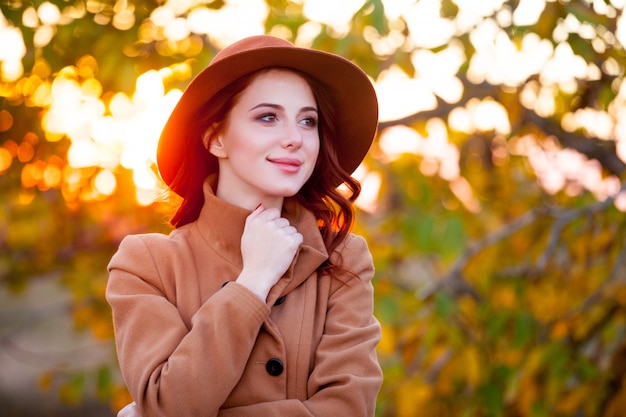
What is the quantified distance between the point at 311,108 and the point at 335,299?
405 millimetres

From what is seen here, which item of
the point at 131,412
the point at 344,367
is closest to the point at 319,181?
the point at 344,367

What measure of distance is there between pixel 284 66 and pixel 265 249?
389 millimetres

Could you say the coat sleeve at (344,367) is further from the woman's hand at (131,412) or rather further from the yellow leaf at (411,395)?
the yellow leaf at (411,395)

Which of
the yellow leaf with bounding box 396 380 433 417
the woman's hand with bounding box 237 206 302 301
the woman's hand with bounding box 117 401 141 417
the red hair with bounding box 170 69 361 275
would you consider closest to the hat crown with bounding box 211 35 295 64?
the red hair with bounding box 170 69 361 275

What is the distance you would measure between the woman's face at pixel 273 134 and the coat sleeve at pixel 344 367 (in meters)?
0.25

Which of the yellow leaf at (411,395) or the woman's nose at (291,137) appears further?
the yellow leaf at (411,395)

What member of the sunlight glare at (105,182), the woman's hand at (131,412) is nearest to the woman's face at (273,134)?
the woman's hand at (131,412)

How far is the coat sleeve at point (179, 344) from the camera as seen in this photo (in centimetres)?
156

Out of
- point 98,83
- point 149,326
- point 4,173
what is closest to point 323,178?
point 149,326

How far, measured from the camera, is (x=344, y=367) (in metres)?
1.70

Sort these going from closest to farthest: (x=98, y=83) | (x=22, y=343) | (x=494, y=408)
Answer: (x=98, y=83)
(x=494, y=408)
(x=22, y=343)

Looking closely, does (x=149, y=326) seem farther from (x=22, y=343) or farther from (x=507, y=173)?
(x=22, y=343)

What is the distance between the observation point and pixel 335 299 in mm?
1807

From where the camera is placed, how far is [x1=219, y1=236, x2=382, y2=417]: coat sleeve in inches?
65.5
